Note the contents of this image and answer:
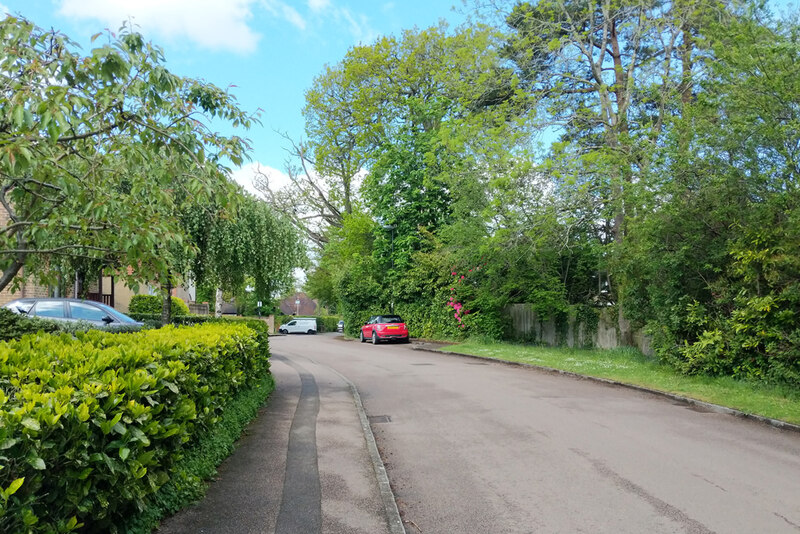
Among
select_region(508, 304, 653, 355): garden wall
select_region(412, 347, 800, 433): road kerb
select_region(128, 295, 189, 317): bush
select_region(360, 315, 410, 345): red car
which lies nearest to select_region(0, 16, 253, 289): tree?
select_region(412, 347, 800, 433): road kerb

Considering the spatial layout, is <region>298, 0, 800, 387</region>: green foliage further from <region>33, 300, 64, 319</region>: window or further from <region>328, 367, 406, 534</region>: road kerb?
<region>33, 300, 64, 319</region>: window

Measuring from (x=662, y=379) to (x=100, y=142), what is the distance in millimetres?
11474

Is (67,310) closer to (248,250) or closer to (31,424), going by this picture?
(248,250)

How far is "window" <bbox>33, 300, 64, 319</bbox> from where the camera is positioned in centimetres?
1348

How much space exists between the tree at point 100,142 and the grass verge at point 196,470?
1.86 meters

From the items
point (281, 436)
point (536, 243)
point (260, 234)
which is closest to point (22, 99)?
point (281, 436)

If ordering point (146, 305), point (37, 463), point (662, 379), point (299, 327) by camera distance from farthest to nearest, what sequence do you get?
point (299, 327) < point (146, 305) < point (662, 379) < point (37, 463)

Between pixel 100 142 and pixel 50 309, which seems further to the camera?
pixel 50 309

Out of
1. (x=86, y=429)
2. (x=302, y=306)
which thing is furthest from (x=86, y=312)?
(x=302, y=306)

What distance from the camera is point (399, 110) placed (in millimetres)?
35875

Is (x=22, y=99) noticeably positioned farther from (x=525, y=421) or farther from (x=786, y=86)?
(x=786, y=86)

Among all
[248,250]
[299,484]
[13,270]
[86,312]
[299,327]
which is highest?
[248,250]

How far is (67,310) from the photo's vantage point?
1377 centimetres

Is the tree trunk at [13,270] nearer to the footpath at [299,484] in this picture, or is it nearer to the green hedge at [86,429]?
the green hedge at [86,429]
